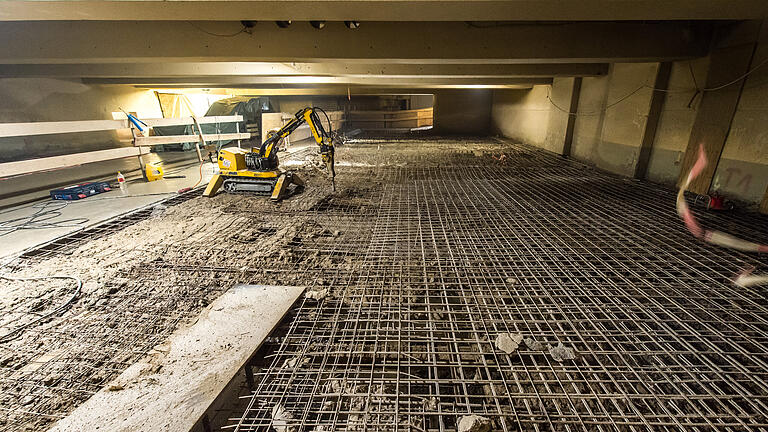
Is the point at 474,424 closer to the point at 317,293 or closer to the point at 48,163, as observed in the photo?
the point at 317,293

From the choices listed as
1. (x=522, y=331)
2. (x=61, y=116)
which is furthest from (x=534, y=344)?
(x=61, y=116)

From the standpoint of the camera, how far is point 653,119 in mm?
5668

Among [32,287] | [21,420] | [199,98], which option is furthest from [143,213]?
[199,98]

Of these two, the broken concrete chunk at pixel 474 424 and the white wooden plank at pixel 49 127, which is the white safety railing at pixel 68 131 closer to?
the white wooden plank at pixel 49 127

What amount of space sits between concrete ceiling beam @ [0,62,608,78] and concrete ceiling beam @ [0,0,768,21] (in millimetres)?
3586

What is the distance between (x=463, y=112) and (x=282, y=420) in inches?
647

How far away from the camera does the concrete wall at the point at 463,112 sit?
1559cm

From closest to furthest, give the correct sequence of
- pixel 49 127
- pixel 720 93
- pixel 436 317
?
pixel 436 317, pixel 720 93, pixel 49 127

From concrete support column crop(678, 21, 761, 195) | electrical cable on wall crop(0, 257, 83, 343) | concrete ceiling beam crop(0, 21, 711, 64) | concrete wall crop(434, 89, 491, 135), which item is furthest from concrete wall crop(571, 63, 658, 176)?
electrical cable on wall crop(0, 257, 83, 343)

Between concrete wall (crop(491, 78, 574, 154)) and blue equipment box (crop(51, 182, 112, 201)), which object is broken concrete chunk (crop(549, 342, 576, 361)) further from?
concrete wall (crop(491, 78, 574, 154))

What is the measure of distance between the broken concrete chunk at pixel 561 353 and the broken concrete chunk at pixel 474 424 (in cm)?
65

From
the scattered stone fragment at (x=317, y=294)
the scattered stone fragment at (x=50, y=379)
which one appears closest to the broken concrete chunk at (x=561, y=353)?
the scattered stone fragment at (x=317, y=294)

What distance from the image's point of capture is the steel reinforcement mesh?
1472mm

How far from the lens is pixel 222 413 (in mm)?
1617
